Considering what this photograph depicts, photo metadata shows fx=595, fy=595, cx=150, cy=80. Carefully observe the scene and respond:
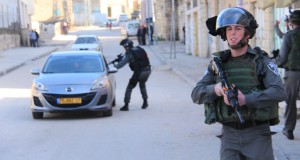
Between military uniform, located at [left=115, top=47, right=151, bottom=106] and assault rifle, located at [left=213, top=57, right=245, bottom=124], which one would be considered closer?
assault rifle, located at [left=213, top=57, right=245, bottom=124]

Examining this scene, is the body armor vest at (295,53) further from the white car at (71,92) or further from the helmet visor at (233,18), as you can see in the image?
the white car at (71,92)

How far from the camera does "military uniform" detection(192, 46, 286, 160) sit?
4.23m

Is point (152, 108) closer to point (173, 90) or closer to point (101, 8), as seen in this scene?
point (173, 90)

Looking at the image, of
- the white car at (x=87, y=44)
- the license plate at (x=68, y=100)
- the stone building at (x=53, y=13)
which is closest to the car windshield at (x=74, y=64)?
the license plate at (x=68, y=100)

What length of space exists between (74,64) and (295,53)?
677 cm

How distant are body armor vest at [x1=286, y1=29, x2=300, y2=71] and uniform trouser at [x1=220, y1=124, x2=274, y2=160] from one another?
11.9 ft

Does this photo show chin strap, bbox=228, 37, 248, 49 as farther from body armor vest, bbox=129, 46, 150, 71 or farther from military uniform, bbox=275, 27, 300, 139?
body armor vest, bbox=129, 46, 150, 71

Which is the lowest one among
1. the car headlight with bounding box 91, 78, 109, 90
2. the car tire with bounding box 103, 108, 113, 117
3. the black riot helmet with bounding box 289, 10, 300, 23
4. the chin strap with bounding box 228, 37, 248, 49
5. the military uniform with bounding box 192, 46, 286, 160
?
the car tire with bounding box 103, 108, 113, 117

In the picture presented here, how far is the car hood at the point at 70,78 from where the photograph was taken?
12.2 m

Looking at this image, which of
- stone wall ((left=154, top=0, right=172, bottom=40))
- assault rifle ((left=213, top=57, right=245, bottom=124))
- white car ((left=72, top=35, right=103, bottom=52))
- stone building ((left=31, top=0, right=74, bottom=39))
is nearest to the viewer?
assault rifle ((left=213, top=57, right=245, bottom=124))

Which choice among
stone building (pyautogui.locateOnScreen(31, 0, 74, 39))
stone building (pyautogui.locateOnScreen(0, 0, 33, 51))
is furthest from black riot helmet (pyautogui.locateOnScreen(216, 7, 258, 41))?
stone building (pyautogui.locateOnScreen(31, 0, 74, 39))

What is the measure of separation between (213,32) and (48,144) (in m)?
5.25

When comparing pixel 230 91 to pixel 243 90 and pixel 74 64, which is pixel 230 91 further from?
pixel 74 64

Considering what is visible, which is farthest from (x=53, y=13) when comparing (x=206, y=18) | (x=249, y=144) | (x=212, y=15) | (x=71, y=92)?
(x=249, y=144)
